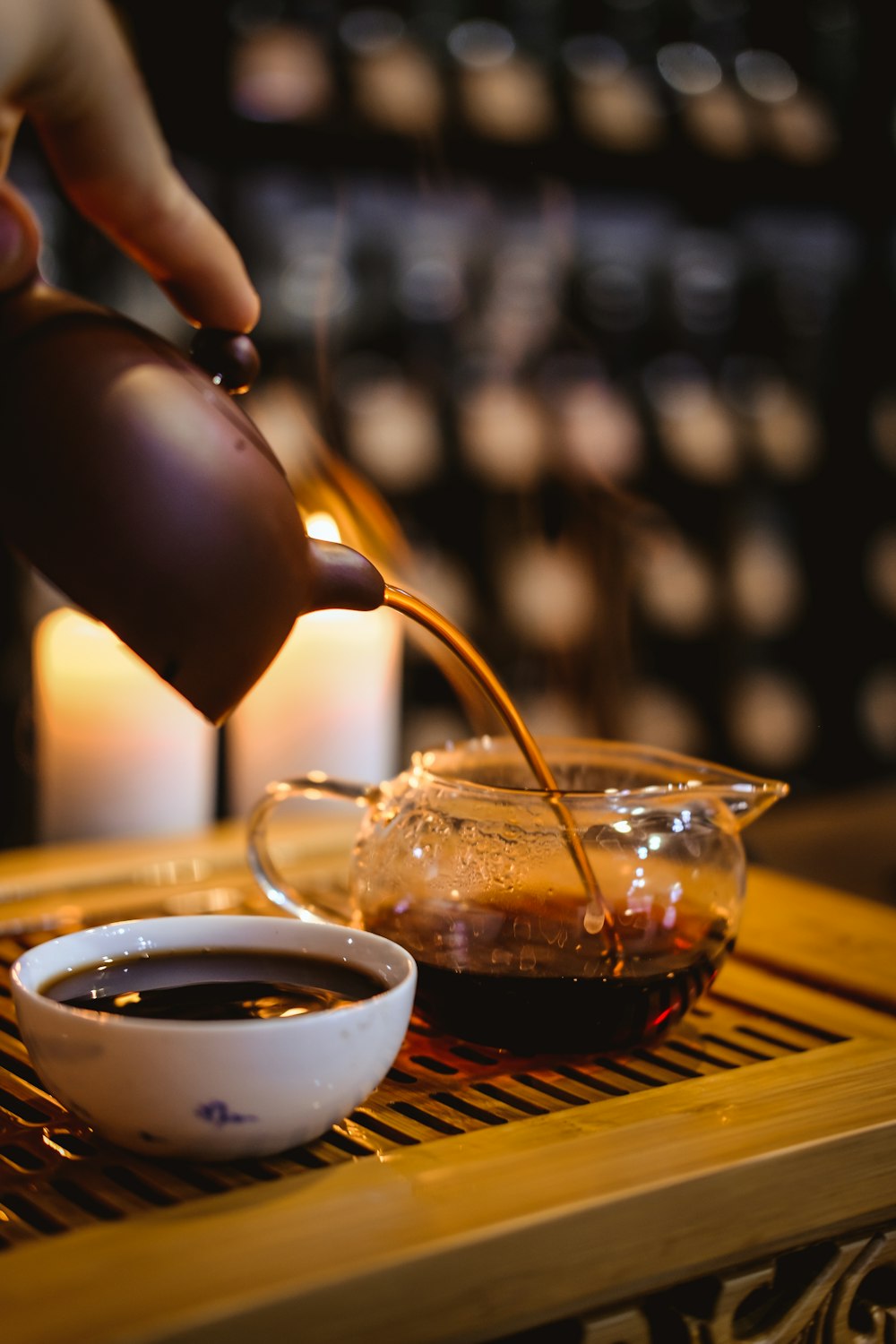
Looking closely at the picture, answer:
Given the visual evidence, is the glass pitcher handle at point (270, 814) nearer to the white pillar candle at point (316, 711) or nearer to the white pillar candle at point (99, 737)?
the white pillar candle at point (99, 737)

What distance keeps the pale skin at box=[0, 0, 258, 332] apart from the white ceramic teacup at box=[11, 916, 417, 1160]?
0.30 m

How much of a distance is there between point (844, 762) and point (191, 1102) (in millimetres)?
2764

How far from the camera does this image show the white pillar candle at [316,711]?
1.40m

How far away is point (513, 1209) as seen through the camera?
0.51 m

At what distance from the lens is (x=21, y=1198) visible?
53 centimetres

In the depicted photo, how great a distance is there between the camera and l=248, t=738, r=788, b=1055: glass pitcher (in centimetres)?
67

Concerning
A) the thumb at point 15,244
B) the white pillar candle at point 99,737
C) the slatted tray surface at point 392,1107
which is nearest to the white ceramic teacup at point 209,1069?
the slatted tray surface at point 392,1107

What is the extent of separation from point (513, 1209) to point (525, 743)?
0.81 feet

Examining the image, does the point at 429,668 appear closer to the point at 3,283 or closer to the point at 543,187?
→ the point at 543,187

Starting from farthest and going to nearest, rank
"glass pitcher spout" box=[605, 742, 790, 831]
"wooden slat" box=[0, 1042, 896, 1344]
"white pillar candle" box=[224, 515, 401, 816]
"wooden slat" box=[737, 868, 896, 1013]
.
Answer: "white pillar candle" box=[224, 515, 401, 816]
"wooden slat" box=[737, 868, 896, 1013]
"glass pitcher spout" box=[605, 742, 790, 831]
"wooden slat" box=[0, 1042, 896, 1344]

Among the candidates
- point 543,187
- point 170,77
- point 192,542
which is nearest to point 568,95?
point 543,187

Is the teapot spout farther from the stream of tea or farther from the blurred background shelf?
the blurred background shelf

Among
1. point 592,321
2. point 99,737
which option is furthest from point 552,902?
point 592,321

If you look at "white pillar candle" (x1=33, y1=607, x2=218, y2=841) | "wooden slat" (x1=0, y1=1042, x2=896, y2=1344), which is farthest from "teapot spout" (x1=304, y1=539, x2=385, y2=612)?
"white pillar candle" (x1=33, y1=607, x2=218, y2=841)
